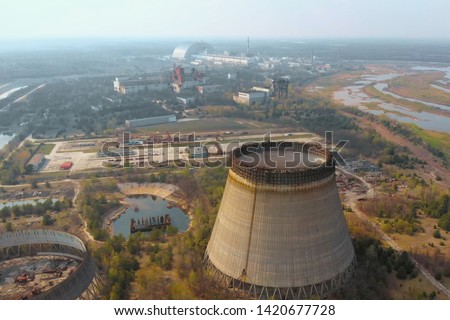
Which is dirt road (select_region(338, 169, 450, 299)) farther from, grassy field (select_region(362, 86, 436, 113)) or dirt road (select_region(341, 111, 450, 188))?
grassy field (select_region(362, 86, 436, 113))

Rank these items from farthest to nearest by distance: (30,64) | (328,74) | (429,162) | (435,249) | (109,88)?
(30,64), (328,74), (109,88), (429,162), (435,249)

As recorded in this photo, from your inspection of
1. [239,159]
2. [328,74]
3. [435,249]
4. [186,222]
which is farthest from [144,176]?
[328,74]

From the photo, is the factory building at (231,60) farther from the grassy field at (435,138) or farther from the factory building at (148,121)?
the grassy field at (435,138)

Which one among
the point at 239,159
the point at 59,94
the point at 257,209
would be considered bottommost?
the point at 59,94

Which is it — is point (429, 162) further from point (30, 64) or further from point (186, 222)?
point (30, 64)

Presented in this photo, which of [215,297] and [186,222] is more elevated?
[215,297]

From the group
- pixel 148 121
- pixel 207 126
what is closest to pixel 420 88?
pixel 207 126

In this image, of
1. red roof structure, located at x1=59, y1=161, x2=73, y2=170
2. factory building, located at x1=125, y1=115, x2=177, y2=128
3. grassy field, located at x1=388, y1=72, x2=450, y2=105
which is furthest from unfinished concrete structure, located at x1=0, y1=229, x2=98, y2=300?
grassy field, located at x1=388, y1=72, x2=450, y2=105

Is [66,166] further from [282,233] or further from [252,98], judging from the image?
[252,98]
